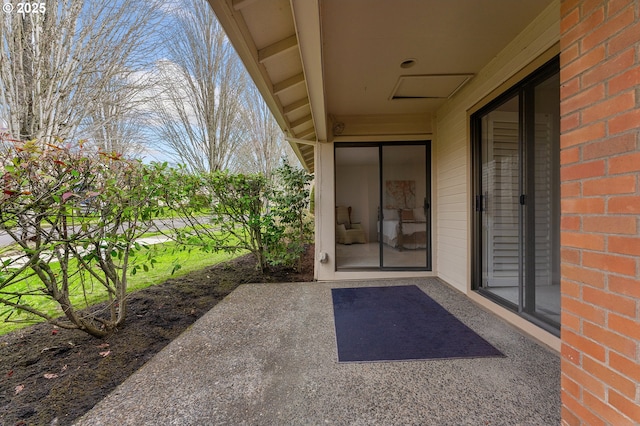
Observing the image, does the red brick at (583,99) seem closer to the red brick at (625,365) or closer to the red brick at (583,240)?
the red brick at (583,240)

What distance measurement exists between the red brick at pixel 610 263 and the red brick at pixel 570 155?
376 mm

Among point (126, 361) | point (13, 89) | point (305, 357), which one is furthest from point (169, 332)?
point (13, 89)

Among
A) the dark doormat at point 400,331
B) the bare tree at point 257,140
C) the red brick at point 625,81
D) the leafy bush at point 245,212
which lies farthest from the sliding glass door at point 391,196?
the bare tree at point 257,140

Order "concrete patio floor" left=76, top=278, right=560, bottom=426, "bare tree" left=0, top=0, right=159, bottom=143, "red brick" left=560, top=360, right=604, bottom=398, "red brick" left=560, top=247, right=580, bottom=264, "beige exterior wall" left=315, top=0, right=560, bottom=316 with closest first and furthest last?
"red brick" left=560, top=360, right=604, bottom=398 → "red brick" left=560, top=247, right=580, bottom=264 → "concrete patio floor" left=76, top=278, right=560, bottom=426 → "beige exterior wall" left=315, top=0, right=560, bottom=316 → "bare tree" left=0, top=0, right=159, bottom=143

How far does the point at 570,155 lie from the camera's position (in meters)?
1.05

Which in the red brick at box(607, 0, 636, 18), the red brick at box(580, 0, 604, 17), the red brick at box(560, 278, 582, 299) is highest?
the red brick at box(580, 0, 604, 17)

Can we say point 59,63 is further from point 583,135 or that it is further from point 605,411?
point 605,411

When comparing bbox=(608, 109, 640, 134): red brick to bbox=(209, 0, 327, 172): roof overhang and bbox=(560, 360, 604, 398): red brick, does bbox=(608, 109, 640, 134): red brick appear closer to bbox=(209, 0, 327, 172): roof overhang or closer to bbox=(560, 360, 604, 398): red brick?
bbox=(560, 360, 604, 398): red brick

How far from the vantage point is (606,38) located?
36.1 inches

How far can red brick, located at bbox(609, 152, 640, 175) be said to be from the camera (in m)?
0.82

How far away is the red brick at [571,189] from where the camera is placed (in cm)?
101

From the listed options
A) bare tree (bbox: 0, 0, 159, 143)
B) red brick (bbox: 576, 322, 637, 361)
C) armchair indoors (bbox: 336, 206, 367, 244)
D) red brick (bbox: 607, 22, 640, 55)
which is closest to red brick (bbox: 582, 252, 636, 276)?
red brick (bbox: 576, 322, 637, 361)

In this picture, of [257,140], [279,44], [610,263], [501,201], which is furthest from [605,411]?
[257,140]

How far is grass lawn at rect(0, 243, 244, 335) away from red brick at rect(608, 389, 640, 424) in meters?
3.05
